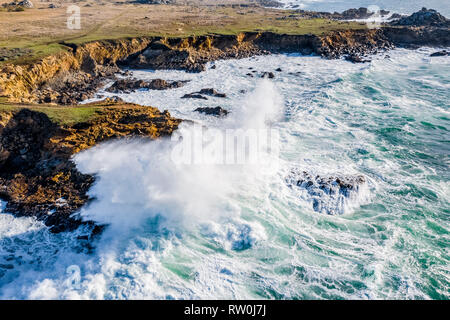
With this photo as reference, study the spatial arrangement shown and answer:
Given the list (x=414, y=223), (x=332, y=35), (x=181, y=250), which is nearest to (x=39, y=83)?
(x=181, y=250)

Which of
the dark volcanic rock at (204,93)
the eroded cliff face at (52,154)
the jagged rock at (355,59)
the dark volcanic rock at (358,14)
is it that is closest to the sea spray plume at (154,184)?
the eroded cliff face at (52,154)

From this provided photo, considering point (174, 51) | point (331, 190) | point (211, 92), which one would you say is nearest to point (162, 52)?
point (174, 51)

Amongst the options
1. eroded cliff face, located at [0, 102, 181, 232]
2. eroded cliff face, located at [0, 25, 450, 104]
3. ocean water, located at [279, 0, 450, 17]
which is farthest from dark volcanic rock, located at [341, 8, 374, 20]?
eroded cliff face, located at [0, 102, 181, 232]

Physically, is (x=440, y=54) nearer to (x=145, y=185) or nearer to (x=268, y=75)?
(x=268, y=75)

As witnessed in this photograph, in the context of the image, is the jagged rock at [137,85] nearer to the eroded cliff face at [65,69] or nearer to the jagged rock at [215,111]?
the eroded cliff face at [65,69]

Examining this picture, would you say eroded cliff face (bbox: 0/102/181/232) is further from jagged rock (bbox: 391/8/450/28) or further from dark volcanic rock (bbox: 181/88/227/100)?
jagged rock (bbox: 391/8/450/28)
